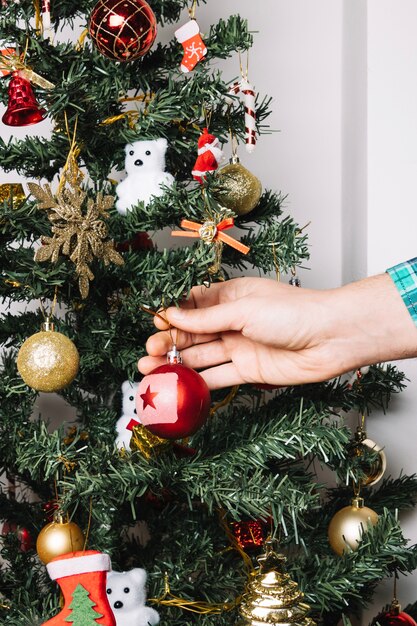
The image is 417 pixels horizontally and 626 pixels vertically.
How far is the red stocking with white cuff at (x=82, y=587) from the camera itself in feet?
2.82

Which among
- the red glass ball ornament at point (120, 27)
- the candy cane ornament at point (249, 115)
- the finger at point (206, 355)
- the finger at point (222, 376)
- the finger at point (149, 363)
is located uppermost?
the red glass ball ornament at point (120, 27)

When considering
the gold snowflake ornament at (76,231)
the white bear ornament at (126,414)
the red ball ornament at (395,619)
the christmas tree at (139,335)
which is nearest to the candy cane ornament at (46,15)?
the christmas tree at (139,335)

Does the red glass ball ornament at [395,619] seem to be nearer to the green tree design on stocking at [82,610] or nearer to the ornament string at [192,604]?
the ornament string at [192,604]

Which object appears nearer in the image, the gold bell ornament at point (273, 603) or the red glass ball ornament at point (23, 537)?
the gold bell ornament at point (273, 603)

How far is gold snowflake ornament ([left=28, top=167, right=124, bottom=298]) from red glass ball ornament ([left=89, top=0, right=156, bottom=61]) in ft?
0.62

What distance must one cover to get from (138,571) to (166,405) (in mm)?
278

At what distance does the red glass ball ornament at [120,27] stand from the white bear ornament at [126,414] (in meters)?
0.47

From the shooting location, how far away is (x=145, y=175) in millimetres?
1085

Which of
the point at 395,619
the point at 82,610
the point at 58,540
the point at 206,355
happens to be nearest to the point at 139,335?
the point at 206,355

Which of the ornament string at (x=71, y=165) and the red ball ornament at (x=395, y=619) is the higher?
the ornament string at (x=71, y=165)

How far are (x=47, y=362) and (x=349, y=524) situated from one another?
59cm

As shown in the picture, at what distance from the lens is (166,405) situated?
0.89 metres

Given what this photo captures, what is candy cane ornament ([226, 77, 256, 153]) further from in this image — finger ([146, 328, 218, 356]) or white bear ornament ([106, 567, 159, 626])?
white bear ornament ([106, 567, 159, 626])

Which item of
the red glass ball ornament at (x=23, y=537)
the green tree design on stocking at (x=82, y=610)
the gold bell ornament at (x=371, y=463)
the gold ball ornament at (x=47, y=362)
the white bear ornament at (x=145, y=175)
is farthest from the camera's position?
the gold bell ornament at (x=371, y=463)
